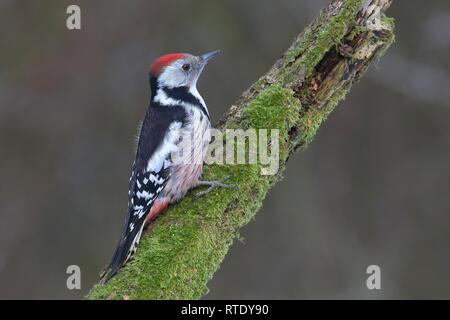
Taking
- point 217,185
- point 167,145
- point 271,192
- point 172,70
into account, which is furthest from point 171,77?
point 271,192

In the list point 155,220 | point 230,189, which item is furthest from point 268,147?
point 155,220

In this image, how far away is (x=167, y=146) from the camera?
17.4 ft

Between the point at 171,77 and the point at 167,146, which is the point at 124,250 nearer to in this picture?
the point at 167,146

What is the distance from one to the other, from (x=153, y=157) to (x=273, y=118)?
0.98 m

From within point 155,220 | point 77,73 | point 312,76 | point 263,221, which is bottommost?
point 155,220

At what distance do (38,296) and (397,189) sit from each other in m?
4.90

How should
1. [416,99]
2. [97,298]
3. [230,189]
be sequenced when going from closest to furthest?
[97,298], [230,189], [416,99]

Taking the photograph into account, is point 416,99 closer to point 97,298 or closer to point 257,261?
point 257,261

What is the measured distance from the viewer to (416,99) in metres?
9.02

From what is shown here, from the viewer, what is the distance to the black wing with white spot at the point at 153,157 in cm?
501

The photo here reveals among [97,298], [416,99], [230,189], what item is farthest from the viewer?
[416,99]

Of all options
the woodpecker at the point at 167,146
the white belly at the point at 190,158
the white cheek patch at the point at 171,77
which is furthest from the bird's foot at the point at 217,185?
the white cheek patch at the point at 171,77

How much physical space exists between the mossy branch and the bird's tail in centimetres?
6
